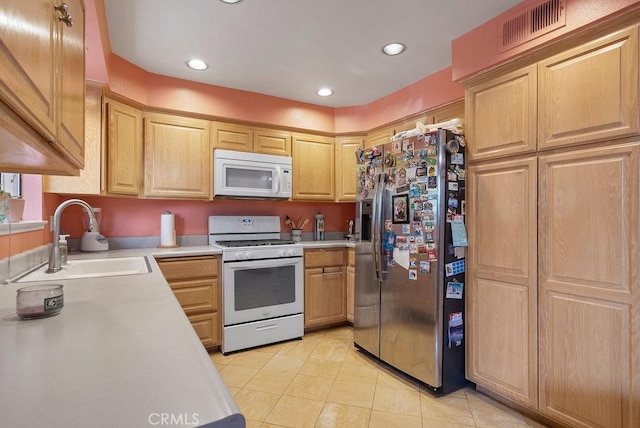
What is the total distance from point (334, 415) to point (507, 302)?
1.20 meters

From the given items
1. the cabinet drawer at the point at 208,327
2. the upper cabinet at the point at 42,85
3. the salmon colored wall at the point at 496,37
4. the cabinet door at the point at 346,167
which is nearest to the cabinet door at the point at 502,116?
the salmon colored wall at the point at 496,37

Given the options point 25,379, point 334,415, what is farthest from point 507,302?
point 25,379

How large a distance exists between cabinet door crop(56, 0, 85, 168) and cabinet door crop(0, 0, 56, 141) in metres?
0.08

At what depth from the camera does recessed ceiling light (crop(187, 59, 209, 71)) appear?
2.51 meters

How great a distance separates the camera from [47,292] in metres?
0.90

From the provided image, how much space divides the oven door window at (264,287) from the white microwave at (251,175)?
72 centimetres

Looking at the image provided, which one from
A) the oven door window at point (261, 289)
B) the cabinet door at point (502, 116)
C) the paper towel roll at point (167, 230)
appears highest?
the cabinet door at point (502, 116)

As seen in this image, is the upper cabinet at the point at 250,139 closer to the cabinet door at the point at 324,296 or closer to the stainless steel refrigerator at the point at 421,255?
the stainless steel refrigerator at the point at 421,255

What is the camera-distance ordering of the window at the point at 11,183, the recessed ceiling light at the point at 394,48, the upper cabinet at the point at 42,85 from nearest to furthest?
the upper cabinet at the point at 42,85 < the window at the point at 11,183 < the recessed ceiling light at the point at 394,48

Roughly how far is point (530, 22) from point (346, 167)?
79.5 inches

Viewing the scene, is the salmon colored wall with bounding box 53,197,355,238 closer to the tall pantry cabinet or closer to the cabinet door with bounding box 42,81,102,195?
the cabinet door with bounding box 42,81,102,195

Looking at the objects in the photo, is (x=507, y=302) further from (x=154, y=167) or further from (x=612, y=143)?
(x=154, y=167)

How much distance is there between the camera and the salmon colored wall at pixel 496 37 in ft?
4.91

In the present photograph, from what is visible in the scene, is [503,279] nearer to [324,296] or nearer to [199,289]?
[324,296]
